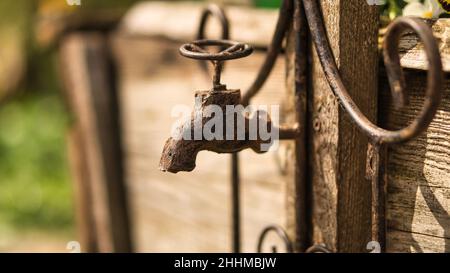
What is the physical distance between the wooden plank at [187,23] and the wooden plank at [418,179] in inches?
19.4

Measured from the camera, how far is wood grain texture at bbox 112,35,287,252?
144 cm

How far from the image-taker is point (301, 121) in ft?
3.20

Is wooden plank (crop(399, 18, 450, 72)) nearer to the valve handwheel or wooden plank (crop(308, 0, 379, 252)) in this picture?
wooden plank (crop(308, 0, 379, 252))

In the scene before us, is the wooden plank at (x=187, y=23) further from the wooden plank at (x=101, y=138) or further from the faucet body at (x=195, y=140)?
the faucet body at (x=195, y=140)

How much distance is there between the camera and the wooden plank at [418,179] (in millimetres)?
868

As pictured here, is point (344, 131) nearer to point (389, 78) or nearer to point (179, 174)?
point (389, 78)

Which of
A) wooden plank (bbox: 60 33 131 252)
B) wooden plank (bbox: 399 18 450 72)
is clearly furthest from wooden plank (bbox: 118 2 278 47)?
wooden plank (bbox: 399 18 450 72)

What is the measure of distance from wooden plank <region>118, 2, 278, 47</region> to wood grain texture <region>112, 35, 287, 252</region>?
0.13 ft

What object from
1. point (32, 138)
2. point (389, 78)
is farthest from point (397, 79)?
point (32, 138)

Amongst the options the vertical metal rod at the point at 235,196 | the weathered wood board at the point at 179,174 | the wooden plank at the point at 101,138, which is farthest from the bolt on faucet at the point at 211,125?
the wooden plank at the point at 101,138

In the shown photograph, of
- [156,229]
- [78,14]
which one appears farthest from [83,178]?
[78,14]

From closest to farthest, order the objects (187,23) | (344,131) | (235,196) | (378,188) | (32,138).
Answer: (378,188) < (344,131) < (235,196) < (187,23) < (32,138)

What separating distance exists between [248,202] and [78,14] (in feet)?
3.56
